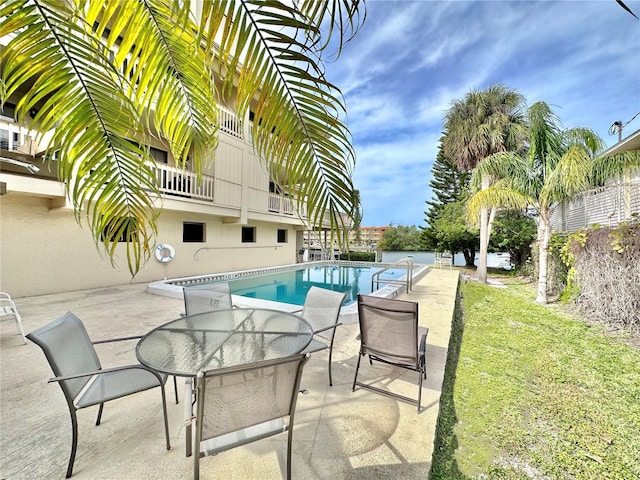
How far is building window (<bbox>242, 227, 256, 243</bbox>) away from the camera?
1379cm

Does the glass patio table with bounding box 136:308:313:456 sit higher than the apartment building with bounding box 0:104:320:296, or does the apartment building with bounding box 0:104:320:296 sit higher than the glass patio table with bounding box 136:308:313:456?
the apartment building with bounding box 0:104:320:296

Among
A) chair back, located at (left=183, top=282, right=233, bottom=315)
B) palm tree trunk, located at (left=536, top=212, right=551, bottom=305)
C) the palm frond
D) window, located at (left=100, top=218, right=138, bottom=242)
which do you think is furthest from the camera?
the palm frond

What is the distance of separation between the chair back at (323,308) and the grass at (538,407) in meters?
1.47

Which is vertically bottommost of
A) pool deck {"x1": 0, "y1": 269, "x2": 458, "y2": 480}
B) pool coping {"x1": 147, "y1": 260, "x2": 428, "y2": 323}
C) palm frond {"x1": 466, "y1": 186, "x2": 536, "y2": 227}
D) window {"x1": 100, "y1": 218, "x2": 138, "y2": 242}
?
pool deck {"x1": 0, "y1": 269, "x2": 458, "y2": 480}

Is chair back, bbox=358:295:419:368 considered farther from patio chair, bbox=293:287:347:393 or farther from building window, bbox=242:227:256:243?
building window, bbox=242:227:256:243

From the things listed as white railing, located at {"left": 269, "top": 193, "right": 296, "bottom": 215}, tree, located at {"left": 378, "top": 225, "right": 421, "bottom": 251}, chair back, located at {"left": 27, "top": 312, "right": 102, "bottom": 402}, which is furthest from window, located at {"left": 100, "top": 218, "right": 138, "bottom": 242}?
tree, located at {"left": 378, "top": 225, "right": 421, "bottom": 251}

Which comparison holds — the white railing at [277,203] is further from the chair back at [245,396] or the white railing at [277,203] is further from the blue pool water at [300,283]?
the chair back at [245,396]

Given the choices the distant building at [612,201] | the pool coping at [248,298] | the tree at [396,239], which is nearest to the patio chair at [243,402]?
the pool coping at [248,298]

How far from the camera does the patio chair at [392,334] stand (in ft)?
8.90

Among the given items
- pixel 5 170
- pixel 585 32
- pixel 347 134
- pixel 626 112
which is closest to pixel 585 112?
pixel 626 112

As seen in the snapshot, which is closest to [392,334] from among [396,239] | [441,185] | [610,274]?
[610,274]

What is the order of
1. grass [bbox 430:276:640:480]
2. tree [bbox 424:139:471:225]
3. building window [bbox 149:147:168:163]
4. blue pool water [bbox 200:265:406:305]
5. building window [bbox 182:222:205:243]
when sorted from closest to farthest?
grass [bbox 430:276:640:480], blue pool water [bbox 200:265:406:305], building window [bbox 149:147:168:163], building window [bbox 182:222:205:243], tree [bbox 424:139:471:225]

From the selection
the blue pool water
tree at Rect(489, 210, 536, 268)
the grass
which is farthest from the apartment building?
tree at Rect(489, 210, 536, 268)

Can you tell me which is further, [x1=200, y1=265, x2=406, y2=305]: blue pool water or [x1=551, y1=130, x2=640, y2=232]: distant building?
[x1=200, y1=265, x2=406, y2=305]: blue pool water
